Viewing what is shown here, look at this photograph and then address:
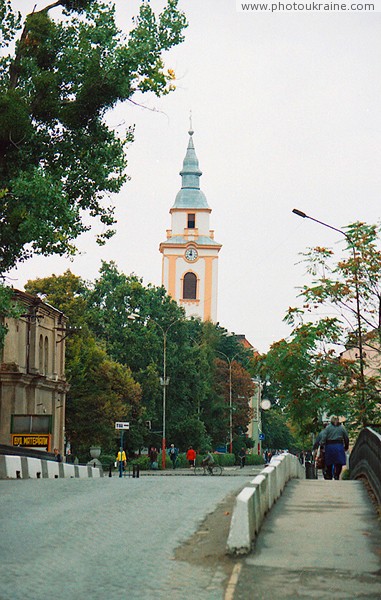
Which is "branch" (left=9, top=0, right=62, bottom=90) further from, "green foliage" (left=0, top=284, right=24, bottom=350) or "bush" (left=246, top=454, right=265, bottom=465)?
"bush" (left=246, top=454, right=265, bottom=465)

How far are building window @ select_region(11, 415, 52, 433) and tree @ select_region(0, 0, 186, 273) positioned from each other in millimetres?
18588

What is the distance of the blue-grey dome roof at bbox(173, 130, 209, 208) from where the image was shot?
143 meters

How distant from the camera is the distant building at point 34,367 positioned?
5734cm

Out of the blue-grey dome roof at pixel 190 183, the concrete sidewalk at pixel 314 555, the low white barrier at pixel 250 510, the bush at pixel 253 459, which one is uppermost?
the blue-grey dome roof at pixel 190 183

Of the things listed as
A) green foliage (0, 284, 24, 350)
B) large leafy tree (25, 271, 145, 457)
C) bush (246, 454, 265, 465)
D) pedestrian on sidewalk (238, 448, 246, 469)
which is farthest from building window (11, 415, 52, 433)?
bush (246, 454, 265, 465)

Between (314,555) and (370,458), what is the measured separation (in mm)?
8991

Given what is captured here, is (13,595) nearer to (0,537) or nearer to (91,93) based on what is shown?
(0,537)

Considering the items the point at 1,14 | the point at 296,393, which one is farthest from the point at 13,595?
the point at 296,393

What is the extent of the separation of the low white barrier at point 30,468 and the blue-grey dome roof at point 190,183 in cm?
11222

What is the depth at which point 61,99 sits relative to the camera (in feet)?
74.2

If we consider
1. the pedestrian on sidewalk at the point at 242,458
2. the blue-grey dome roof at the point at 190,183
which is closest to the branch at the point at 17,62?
the pedestrian on sidewalk at the point at 242,458

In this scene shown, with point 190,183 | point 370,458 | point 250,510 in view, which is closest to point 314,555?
point 250,510

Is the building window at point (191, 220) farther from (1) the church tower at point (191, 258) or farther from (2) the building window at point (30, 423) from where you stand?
(2) the building window at point (30, 423)

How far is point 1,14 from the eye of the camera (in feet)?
73.8
